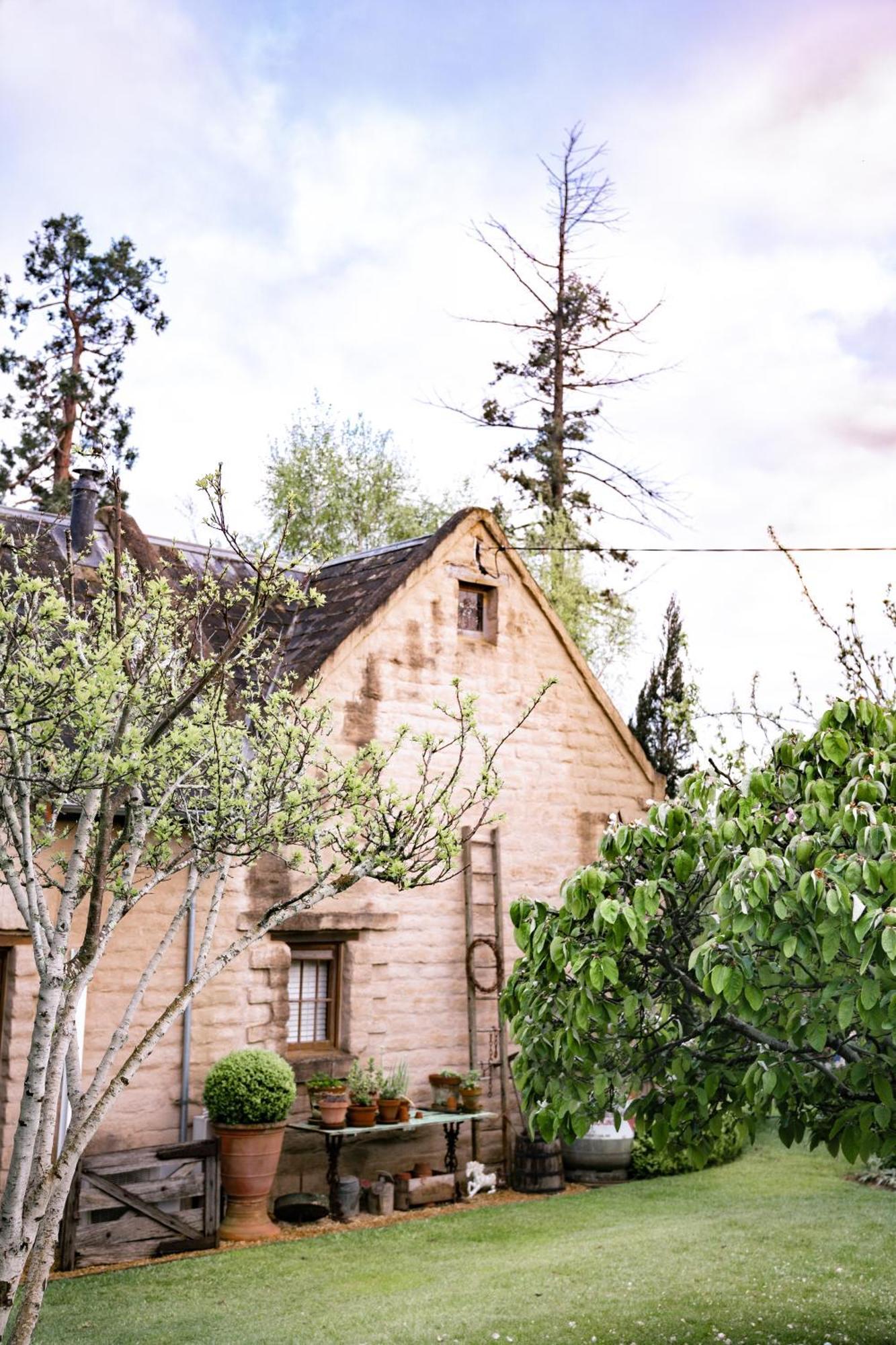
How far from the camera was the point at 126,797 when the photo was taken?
20.2ft

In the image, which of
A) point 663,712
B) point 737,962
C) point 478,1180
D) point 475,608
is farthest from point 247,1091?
point 663,712

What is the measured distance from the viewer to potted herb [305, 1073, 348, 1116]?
36.7ft

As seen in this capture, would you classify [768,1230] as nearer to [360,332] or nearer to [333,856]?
[333,856]

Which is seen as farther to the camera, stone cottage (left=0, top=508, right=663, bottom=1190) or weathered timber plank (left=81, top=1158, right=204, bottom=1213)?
stone cottage (left=0, top=508, right=663, bottom=1190)

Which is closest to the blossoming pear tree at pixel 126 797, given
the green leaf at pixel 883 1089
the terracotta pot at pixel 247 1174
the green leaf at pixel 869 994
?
the green leaf at pixel 869 994

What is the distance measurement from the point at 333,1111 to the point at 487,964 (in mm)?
2565

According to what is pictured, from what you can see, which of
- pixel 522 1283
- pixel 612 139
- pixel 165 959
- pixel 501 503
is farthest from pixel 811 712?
pixel 612 139

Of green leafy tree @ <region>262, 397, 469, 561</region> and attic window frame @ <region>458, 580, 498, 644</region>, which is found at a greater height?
green leafy tree @ <region>262, 397, 469, 561</region>

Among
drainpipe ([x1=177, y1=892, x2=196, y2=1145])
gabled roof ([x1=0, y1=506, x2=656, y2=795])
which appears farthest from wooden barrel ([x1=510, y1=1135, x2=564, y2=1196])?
gabled roof ([x1=0, y1=506, x2=656, y2=795])

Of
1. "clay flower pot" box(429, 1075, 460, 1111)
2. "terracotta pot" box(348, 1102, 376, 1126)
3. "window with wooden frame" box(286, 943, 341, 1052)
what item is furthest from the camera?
"clay flower pot" box(429, 1075, 460, 1111)

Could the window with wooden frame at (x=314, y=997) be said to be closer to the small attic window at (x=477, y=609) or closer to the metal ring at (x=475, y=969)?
the metal ring at (x=475, y=969)

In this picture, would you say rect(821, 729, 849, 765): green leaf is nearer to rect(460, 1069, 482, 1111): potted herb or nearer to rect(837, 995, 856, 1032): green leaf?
rect(837, 995, 856, 1032): green leaf

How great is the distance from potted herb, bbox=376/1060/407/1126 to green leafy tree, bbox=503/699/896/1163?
504cm

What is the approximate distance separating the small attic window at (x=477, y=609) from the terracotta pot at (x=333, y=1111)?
5084 mm
